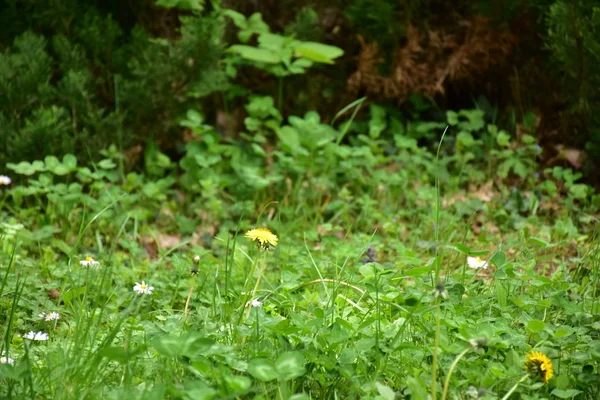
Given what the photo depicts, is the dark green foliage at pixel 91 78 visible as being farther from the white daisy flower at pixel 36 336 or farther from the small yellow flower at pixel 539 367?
the small yellow flower at pixel 539 367

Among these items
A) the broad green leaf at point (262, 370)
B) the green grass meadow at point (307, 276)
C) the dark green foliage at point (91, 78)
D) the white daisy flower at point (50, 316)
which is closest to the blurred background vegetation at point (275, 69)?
the dark green foliage at point (91, 78)

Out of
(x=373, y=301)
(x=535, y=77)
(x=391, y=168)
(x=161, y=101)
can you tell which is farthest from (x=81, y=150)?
(x=535, y=77)

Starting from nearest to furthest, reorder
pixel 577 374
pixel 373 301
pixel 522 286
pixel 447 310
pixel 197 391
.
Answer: pixel 197 391 < pixel 577 374 < pixel 447 310 < pixel 373 301 < pixel 522 286

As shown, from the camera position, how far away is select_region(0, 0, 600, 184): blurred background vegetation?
409cm

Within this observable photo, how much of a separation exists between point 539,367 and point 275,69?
2956 millimetres

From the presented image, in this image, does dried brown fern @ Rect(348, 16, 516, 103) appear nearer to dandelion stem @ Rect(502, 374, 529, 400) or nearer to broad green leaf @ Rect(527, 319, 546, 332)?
broad green leaf @ Rect(527, 319, 546, 332)

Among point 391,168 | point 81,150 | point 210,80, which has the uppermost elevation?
point 210,80

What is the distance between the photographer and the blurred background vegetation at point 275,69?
409 cm

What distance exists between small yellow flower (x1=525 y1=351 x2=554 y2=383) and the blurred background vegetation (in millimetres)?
2631

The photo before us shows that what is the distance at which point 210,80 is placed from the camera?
14.2 feet

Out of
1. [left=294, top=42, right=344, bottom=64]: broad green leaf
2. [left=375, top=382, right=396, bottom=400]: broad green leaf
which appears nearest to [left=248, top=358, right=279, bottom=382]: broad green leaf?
[left=375, top=382, right=396, bottom=400]: broad green leaf

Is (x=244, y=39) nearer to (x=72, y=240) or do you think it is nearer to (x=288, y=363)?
(x=72, y=240)

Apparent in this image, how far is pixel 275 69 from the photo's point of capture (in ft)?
14.7

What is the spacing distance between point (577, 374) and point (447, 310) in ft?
1.49
